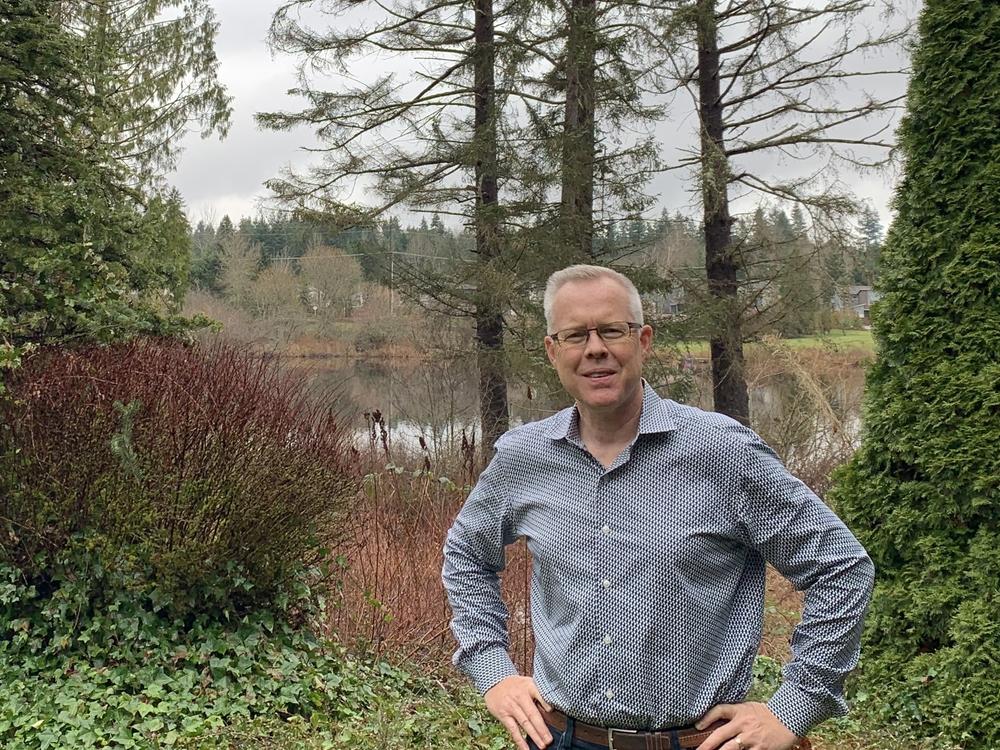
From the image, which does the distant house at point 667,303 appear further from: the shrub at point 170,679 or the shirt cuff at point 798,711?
the shirt cuff at point 798,711

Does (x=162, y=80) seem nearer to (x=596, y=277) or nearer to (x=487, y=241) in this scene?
(x=487, y=241)

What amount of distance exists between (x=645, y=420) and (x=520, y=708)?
0.62 m

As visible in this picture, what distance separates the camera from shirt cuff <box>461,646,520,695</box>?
1846 millimetres

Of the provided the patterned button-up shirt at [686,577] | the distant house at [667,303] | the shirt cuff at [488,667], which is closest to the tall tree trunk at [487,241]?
the distant house at [667,303]

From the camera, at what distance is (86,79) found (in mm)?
6230

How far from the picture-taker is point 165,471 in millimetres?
4297

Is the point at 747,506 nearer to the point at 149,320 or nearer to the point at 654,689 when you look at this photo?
the point at 654,689

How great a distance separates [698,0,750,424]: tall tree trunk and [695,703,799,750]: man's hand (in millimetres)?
9860

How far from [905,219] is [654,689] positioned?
3.59 metres

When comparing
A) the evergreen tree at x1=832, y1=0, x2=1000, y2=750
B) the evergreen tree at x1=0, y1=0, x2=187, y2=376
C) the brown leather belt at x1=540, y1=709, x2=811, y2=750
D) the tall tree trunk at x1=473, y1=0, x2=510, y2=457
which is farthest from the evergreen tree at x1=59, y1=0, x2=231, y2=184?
the brown leather belt at x1=540, y1=709, x2=811, y2=750

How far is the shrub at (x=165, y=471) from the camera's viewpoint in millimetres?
4266

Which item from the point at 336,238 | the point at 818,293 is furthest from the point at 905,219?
the point at 336,238

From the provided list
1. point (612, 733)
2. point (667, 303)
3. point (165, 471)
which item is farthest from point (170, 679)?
point (667, 303)

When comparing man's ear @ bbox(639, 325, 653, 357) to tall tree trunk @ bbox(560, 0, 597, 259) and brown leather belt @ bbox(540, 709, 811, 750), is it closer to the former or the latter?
brown leather belt @ bbox(540, 709, 811, 750)
